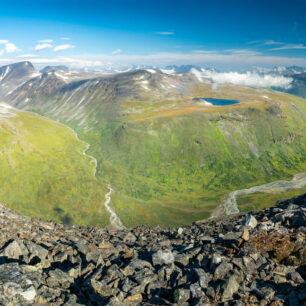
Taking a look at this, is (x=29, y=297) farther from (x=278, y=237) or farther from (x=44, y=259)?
(x=278, y=237)

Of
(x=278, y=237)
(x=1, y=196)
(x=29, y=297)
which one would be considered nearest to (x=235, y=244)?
(x=278, y=237)

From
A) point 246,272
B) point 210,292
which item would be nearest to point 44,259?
point 210,292

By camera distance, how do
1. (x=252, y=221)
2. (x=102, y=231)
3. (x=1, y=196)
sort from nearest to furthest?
(x=252, y=221), (x=102, y=231), (x=1, y=196)

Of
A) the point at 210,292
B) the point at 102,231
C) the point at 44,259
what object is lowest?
the point at 102,231

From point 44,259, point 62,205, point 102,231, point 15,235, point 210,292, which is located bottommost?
point 62,205

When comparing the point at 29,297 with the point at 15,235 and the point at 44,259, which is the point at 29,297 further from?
the point at 15,235

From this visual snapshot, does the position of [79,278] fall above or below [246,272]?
below

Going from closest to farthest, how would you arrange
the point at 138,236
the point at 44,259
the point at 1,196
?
the point at 44,259, the point at 138,236, the point at 1,196

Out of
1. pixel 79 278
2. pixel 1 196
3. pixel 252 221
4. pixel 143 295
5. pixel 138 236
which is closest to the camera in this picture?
pixel 143 295

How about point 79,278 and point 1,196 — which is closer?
point 79,278

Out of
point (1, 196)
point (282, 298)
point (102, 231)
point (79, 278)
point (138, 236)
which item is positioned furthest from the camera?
point (1, 196)
